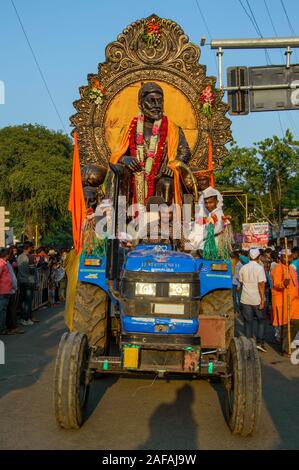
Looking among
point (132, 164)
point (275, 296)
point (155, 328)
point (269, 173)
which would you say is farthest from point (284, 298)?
point (269, 173)

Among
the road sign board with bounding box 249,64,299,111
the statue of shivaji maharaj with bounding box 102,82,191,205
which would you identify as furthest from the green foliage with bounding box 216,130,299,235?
the statue of shivaji maharaj with bounding box 102,82,191,205

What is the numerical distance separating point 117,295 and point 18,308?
905 centimetres

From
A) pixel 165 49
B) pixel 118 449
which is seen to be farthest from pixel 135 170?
pixel 118 449

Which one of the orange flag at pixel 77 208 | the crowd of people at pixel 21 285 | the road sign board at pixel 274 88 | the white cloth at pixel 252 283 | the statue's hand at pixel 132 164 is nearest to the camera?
the orange flag at pixel 77 208

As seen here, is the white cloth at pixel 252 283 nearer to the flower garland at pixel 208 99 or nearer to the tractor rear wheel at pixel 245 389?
the flower garland at pixel 208 99

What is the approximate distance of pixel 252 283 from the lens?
10.8 meters

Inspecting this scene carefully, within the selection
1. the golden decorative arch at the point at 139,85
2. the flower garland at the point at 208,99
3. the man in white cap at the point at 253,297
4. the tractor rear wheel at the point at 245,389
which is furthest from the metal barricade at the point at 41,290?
the tractor rear wheel at the point at 245,389

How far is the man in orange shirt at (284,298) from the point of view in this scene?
1030cm

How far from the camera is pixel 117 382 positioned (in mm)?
7578

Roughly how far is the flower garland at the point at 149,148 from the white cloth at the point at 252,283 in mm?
3712

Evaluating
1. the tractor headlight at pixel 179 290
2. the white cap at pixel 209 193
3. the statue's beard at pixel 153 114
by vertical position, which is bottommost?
the tractor headlight at pixel 179 290

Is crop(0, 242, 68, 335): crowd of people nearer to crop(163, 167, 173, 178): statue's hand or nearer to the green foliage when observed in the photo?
crop(163, 167, 173, 178): statue's hand

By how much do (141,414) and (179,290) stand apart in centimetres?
166

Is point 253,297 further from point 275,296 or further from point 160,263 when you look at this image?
point 160,263
